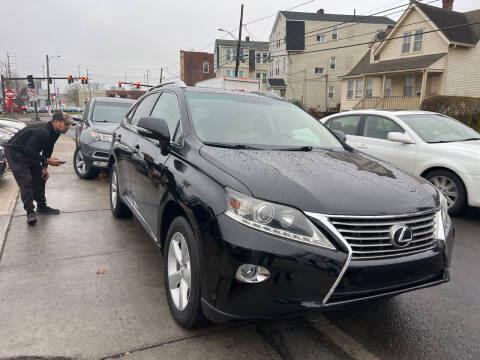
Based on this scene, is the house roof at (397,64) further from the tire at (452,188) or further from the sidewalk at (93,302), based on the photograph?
the sidewalk at (93,302)

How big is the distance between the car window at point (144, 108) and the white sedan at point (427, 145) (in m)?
3.80

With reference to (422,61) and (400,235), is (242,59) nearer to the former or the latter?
(422,61)

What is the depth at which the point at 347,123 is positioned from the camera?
24.7 feet

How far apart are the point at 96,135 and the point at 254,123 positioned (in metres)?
5.10

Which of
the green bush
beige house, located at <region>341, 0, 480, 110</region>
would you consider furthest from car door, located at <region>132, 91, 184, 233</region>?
beige house, located at <region>341, 0, 480, 110</region>

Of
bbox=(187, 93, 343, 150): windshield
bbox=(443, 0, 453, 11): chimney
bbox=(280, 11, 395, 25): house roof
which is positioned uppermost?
bbox=(280, 11, 395, 25): house roof

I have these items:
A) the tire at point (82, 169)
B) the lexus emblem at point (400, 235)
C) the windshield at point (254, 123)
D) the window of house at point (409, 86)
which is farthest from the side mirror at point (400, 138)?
the window of house at point (409, 86)

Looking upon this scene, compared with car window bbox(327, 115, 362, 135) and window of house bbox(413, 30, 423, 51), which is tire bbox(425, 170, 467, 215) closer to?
car window bbox(327, 115, 362, 135)

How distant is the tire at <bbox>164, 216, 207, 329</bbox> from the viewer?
2.48m

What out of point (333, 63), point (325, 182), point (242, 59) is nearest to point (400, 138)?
point (325, 182)

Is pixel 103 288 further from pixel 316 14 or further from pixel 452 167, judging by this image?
pixel 316 14

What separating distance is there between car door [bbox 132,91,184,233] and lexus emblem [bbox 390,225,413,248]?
1723 mm

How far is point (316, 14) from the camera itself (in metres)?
40.3

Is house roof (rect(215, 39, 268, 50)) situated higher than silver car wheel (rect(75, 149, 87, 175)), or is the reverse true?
house roof (rect(215, 39, 268, 50))
